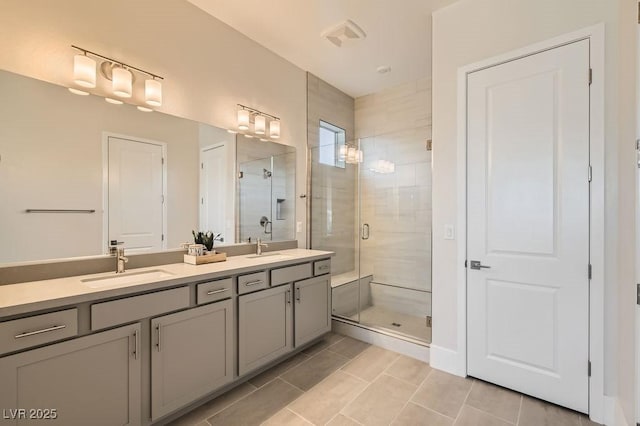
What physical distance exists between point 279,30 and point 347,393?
10.5ft

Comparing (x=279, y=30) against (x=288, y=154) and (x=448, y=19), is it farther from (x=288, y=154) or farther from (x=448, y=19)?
(x=448, y=19)

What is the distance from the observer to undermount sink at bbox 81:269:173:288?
167 centimetres

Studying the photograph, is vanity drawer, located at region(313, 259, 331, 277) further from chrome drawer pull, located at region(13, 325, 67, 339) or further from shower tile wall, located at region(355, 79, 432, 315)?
chrome drawer pull, located at region(13, 325, 67, 339)

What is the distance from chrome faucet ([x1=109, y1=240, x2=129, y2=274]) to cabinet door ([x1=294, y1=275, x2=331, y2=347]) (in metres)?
1.30

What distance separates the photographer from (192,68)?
2.40 metres

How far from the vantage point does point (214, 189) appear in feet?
8.38

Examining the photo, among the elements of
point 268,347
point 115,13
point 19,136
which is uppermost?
point 115,13

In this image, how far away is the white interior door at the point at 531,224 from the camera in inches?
72.3

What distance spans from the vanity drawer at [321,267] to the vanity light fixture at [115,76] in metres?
1.89

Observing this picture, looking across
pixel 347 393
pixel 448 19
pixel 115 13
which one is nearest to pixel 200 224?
pixel 115 13

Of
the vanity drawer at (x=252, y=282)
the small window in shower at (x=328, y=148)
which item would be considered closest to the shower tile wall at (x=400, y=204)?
the small window in shower at (x=328, y=148)

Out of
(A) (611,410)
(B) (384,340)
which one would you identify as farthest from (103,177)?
(A) (611,410)

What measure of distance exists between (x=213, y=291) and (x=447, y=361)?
1.95 m

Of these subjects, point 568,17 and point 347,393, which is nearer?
point 568,17
